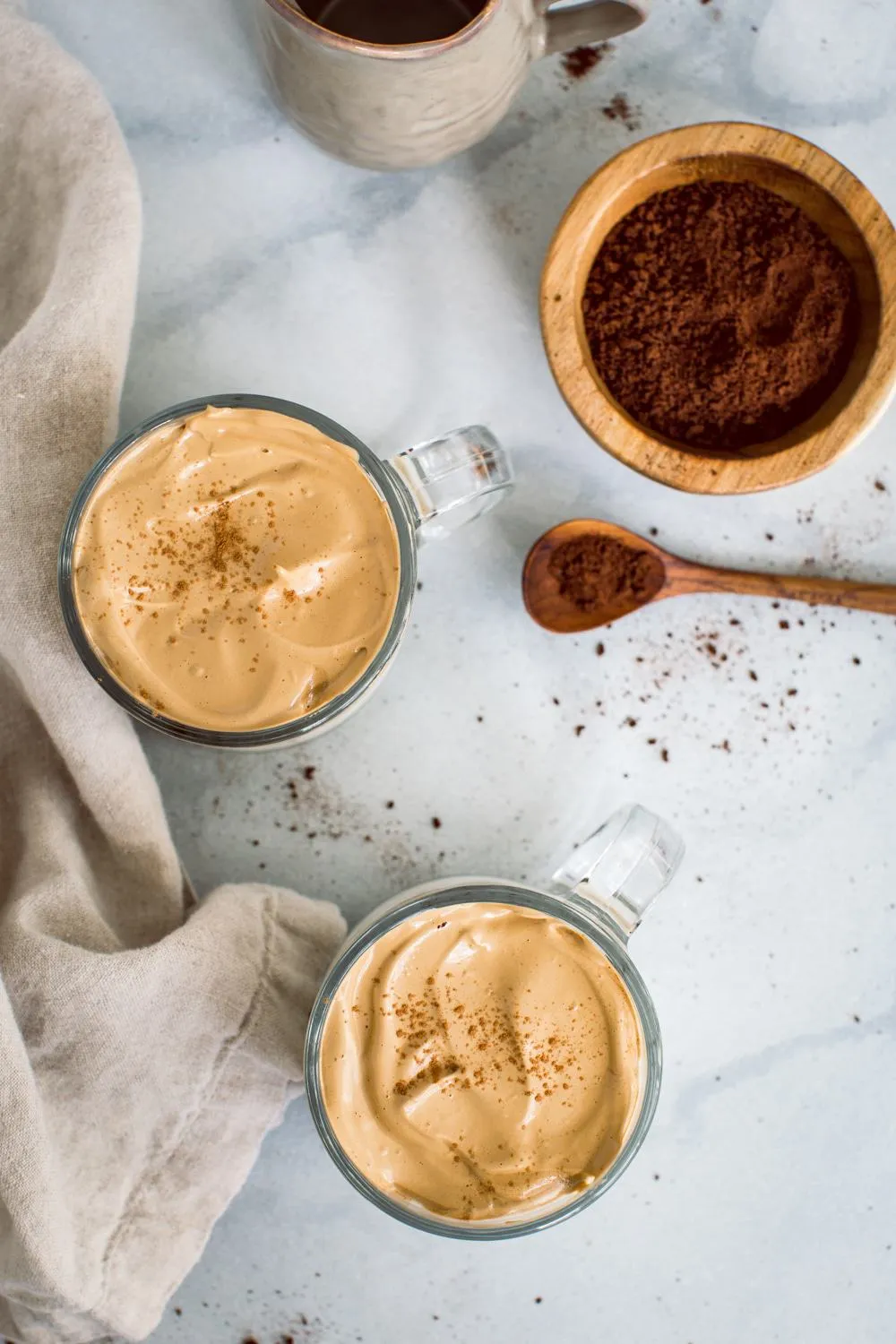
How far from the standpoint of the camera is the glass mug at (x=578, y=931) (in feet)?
3.26

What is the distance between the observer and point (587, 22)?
0.98 m

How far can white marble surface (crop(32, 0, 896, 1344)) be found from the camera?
3.87ft

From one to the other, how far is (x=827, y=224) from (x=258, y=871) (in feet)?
2.84

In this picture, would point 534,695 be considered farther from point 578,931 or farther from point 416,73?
point 416,73

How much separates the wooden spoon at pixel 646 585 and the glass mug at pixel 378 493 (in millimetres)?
102

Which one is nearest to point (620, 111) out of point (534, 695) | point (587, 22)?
point (587, 22)

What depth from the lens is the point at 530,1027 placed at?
3.23ft

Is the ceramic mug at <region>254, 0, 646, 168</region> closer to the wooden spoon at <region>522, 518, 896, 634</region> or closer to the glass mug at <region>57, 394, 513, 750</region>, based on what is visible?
the glass mug at <region>57, 394, 513, 750</region>

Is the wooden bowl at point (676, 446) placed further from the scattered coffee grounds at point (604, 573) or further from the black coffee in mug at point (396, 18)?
the black coffee in mug at point (396, 18)

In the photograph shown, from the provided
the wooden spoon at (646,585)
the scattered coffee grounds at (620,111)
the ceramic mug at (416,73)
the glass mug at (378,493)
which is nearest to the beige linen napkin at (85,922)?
the glass mug at (378,493)

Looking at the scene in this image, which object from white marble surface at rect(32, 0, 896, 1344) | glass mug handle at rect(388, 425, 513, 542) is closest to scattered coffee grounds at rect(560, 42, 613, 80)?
white marble surface at rect(32, 0, 896, 1344)

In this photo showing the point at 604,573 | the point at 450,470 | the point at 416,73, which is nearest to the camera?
the point at 416,73

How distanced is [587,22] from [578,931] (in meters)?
0.80

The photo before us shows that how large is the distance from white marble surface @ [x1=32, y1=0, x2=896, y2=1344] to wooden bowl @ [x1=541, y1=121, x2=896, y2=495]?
13 cm
